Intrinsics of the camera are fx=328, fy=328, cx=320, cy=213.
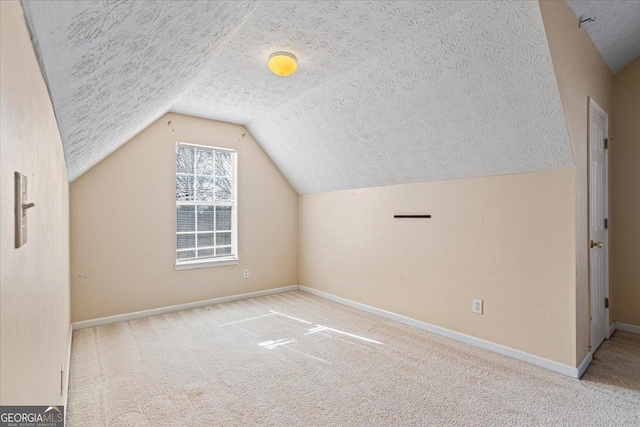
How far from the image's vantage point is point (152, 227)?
151 inches

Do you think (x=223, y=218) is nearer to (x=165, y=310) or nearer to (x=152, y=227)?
(x=152, y=227)

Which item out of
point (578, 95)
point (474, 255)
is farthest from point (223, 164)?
point (578, 95)

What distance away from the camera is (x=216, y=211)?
4.42m

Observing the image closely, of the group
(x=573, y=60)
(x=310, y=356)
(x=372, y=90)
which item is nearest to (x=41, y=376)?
(x=310, y=356)

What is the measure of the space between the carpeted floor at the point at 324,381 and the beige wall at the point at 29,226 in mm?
1042

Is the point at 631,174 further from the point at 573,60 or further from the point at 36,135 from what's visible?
the point at 36,135

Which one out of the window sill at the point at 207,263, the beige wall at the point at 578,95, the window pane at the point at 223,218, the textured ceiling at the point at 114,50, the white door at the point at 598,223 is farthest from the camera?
the window pane at the point at 223,218

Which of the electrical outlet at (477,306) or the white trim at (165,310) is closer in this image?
the electrical outlet at (477,306)

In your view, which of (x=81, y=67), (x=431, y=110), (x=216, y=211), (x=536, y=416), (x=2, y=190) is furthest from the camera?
(x=216, y=211)

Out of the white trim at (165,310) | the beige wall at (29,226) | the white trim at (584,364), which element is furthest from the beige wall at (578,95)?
the white trim at (165,310)

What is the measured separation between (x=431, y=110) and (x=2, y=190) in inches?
107

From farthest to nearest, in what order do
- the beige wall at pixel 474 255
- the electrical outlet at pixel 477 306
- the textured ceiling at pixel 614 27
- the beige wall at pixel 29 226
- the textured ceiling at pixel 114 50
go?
the electrical outlet at pixel 477 306 < the beige wall at pixel 474 255 < the textured ceiling at pixel 614 27 < the textured ceiling at pixel 114 50 < the beige wall at pixel 29 226

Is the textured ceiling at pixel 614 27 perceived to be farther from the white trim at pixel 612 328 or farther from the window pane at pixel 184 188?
the window pane at pixel 184 188

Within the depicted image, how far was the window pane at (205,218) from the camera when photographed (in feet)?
14.1
